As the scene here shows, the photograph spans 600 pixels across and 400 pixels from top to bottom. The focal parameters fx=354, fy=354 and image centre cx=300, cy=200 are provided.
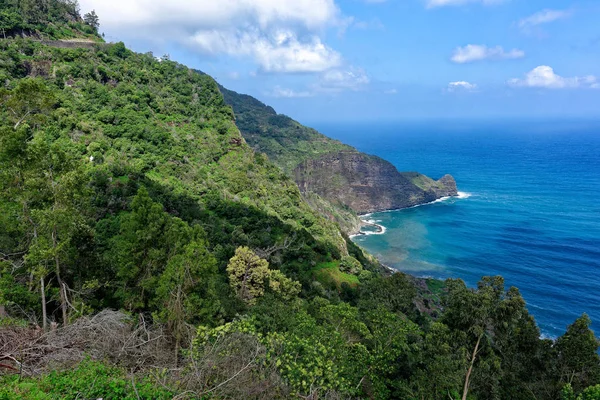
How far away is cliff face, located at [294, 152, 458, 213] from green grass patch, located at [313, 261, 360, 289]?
7382 cm

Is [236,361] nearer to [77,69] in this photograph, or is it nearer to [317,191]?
[77,69]

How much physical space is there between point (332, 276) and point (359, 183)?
82.3 meters

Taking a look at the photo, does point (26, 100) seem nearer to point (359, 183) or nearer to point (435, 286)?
point (435, 286)

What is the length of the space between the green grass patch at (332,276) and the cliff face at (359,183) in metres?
Result: 73.8

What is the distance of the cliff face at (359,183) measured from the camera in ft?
382

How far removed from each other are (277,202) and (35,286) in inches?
1563

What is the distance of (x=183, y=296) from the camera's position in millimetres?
13875

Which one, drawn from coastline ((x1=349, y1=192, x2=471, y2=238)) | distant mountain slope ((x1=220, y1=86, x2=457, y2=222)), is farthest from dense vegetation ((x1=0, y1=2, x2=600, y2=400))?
distant mountain slope ((x1=220, y1=86, x2=457, y2=222))

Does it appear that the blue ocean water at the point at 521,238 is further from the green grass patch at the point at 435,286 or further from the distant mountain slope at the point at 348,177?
the green grass patch at the point at 435,286

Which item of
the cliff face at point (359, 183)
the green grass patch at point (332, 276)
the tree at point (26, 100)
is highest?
the cliff face at point (359, 183)

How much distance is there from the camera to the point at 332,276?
39188mm

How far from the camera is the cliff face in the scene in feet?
382

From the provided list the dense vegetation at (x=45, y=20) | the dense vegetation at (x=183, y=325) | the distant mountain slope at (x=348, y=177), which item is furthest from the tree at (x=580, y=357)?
the distant mountain slope at (x=348, y=177)

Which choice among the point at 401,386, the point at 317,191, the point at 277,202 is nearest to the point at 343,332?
the point at 401,386
